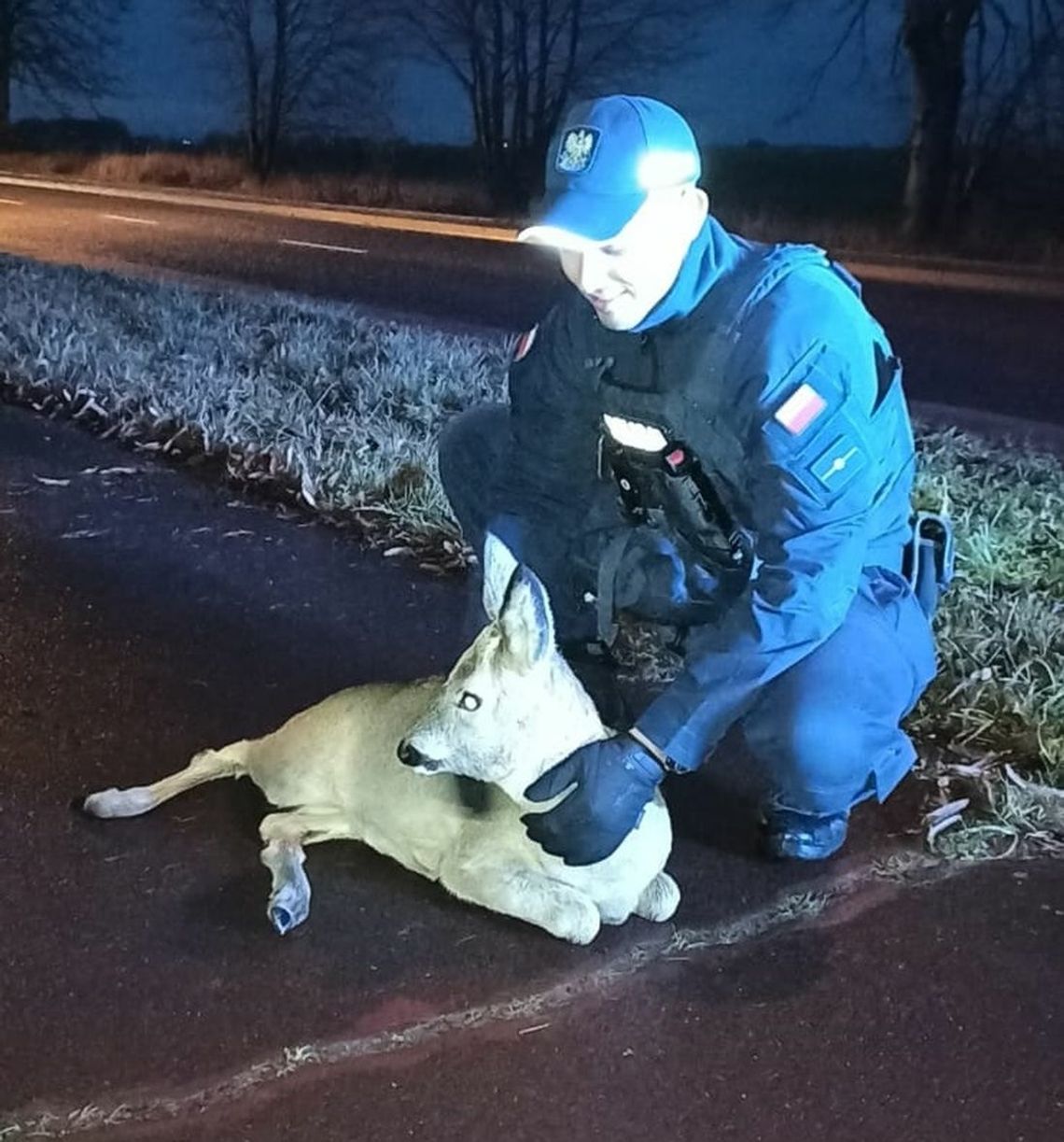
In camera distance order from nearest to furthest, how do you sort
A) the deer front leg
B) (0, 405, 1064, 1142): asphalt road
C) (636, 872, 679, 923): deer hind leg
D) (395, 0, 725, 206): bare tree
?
(0, 405, 1064, 1142): asphalt road, the deer front leg, (636, 872, 679, 923): deer hind leg, (395, 0, 725, 206): bare tree

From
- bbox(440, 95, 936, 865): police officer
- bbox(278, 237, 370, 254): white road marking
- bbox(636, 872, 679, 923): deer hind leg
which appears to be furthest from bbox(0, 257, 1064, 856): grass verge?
bbox(636, 872, 679, 923): deer hind leg

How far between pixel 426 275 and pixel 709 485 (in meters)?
4.98

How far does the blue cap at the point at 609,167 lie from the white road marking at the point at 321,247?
18.0 feet

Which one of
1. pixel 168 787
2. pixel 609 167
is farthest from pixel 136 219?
pixel 609 167

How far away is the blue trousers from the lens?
2879 mm

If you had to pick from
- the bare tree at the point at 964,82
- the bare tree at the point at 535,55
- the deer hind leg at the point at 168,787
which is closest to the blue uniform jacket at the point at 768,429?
the deer hind leg at the point at 168,787

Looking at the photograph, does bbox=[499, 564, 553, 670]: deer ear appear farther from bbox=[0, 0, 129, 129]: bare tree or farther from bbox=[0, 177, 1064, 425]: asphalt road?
bbox=[0, 0, 129, 129]: bare tree

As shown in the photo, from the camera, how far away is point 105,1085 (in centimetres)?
239

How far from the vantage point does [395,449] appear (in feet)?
17.7

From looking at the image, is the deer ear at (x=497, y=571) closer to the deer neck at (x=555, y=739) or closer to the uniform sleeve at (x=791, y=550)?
the deer neck at (x=555, y=739)

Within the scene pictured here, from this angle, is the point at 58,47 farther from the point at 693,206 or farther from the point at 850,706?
the point at 850,706

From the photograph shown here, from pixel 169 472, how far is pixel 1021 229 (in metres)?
3.25

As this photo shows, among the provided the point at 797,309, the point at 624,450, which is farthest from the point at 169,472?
the point at 797,309

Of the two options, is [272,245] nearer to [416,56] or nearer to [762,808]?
[416,56]
